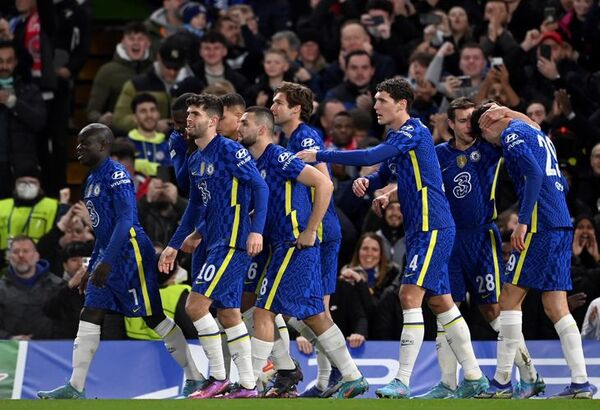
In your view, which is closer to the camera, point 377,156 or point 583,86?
point 377,156

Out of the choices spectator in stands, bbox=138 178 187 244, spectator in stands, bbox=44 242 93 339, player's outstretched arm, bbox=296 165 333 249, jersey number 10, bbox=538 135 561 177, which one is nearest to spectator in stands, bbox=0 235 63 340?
spectator in stands, bbox=44 242 93 339

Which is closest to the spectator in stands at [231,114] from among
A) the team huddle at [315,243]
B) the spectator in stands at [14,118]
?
the team huddle at [315,243]

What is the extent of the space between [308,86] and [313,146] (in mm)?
5915

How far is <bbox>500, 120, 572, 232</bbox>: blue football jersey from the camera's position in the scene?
10875 millimetres

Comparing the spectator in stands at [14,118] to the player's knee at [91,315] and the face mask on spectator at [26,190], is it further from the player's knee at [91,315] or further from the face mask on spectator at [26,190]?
the player's knee at [91,315]

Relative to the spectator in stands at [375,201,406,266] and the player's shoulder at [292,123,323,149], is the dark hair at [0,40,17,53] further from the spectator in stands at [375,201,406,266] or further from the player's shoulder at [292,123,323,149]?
the player's shoulder at [292,123,323,149]

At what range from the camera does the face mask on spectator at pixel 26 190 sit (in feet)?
52.7

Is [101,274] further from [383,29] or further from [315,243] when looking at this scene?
[383,29]

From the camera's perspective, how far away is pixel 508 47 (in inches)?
667

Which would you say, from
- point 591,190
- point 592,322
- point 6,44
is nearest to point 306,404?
point 592,322

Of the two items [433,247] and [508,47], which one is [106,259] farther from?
[508,47]

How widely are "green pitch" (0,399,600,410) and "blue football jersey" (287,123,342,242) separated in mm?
1859

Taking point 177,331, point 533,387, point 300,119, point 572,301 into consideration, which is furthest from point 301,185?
point 572,301

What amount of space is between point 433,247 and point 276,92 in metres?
Answer: 1.90
